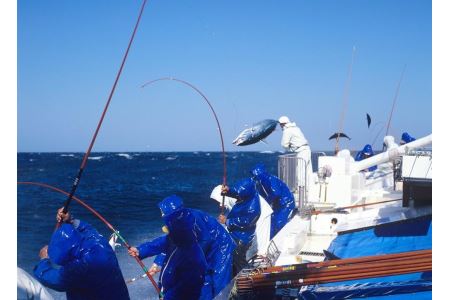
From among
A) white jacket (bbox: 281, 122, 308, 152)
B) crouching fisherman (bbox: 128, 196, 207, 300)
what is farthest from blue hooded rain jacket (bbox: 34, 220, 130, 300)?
white jacket (bbox: 281, 122, 308, 152)

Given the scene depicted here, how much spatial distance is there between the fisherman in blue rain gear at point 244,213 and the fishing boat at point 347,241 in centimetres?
28

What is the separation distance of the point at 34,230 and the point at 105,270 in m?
13.3

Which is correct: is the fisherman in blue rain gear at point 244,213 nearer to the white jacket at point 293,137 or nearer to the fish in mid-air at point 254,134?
the fish in mid-air at point 254,134

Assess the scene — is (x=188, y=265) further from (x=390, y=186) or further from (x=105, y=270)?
(x=390, y=186)

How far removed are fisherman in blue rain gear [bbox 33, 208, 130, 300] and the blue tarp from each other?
6.38 feet

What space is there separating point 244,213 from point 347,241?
4.66 ft

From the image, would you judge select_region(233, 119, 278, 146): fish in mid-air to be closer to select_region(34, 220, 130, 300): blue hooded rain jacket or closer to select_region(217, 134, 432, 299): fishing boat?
select_region(217, 134, 432, 299): fishing boat

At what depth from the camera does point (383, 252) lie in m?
4.92

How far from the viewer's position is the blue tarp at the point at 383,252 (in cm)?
389

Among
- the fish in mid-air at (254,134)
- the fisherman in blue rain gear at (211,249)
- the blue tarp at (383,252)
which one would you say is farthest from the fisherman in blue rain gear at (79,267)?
the fish in mid-air at (254,134)

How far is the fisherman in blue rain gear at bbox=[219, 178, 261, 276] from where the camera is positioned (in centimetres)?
589

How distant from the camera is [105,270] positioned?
299 centimetres

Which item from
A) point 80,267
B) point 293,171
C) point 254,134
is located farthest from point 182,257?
point 293,171
